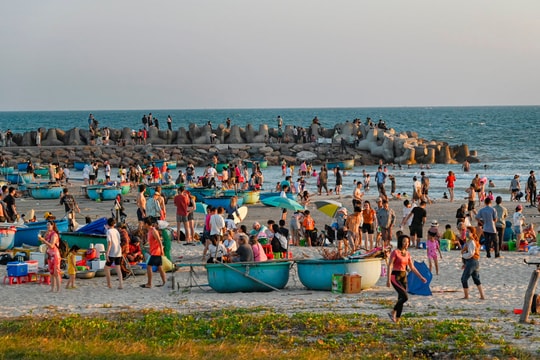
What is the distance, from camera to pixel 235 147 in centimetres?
5944

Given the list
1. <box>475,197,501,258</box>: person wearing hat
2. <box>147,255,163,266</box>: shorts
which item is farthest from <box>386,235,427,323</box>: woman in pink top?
<box>475,197,501,258</box>: person wearing hat

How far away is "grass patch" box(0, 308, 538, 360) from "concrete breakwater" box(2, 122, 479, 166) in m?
41.0

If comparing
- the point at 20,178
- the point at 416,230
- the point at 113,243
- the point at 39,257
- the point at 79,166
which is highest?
the point at 113,243

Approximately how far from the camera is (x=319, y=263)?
1608 cm

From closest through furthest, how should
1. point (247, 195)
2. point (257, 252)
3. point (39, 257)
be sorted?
point (257, 252), point (39, 257), point (247, 195)

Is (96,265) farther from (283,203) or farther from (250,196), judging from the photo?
(250,196)

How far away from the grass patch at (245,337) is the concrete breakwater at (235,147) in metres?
41.0

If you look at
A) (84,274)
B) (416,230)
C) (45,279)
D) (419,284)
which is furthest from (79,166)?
(419,284)

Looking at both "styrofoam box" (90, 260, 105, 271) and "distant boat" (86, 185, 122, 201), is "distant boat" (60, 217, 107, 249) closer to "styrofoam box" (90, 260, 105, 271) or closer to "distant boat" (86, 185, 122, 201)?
"styrofoam box" (90, 260, 105, 271)

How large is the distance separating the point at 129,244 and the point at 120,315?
425 centimetres

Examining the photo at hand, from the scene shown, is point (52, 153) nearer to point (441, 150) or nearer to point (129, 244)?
point (441, 150)

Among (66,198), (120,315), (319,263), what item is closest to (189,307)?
(120,315)

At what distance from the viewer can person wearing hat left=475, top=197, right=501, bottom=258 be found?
19656 millimetres

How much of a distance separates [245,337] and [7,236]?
1118 centimetres
